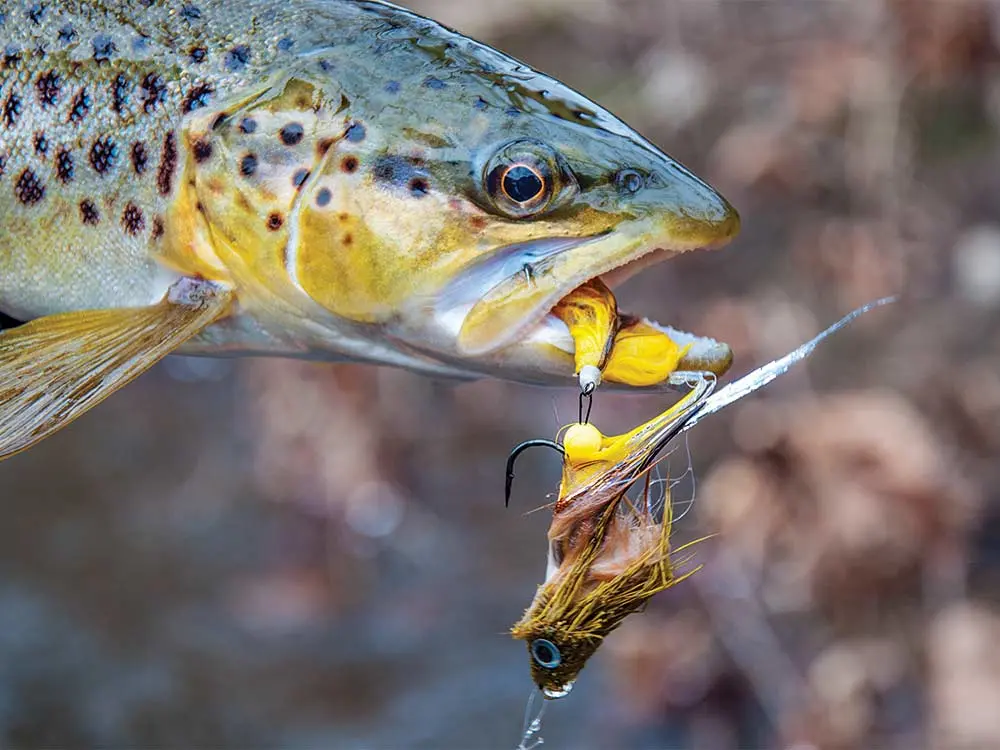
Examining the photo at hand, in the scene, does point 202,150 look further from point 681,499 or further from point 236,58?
point 681,499

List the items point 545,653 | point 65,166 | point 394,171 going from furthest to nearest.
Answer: point 65,166 < point 394,171 < point 545,653

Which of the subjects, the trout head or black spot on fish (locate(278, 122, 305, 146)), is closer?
the trout head

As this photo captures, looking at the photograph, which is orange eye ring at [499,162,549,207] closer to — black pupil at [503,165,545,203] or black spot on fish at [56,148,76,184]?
black pupil at [503,165,545,203]

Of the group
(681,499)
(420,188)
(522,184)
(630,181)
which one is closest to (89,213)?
(420,188)

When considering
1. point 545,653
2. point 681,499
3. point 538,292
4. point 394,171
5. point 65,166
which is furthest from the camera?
point 681,499

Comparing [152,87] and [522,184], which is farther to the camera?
[152,87]

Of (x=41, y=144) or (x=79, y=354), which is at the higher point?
(x=41, y=144)

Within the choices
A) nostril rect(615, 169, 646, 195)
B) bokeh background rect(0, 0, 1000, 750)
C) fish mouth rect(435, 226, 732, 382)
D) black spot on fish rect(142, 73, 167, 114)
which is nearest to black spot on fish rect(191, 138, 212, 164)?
black spot on fish rect(142, 73, 167, 114)

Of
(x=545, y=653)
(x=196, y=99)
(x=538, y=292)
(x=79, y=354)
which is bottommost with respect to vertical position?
(x=545, y=653)
